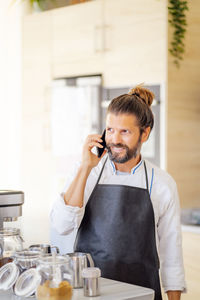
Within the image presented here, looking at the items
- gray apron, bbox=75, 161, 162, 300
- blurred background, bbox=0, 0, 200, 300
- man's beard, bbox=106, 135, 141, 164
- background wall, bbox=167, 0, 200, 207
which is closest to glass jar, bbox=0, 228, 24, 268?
gray apron, bbox=75, 161, 162, 300

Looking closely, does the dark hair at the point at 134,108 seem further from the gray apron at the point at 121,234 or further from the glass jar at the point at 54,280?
the glass jar at the point at 54,280

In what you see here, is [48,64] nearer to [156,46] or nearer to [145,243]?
[156,46]

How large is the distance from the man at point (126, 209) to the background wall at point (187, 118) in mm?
1389

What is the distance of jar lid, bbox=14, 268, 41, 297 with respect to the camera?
1.45m

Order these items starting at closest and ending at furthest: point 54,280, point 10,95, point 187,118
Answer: point 54,280 → point 187,118 → point 10,95

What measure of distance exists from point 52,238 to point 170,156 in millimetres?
1569

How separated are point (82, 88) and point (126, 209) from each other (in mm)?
2183

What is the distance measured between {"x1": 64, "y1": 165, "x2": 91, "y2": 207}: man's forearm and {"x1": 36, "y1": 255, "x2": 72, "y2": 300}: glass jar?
50 cm

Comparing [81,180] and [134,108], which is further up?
[134,108]

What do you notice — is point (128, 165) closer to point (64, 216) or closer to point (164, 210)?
point (164, 210)

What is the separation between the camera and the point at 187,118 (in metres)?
3.58

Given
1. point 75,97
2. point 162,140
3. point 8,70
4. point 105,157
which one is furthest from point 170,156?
point 8,70

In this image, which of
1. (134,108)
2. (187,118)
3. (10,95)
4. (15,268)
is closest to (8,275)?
(15,268)

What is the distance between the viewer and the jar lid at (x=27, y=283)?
1.45 meters
